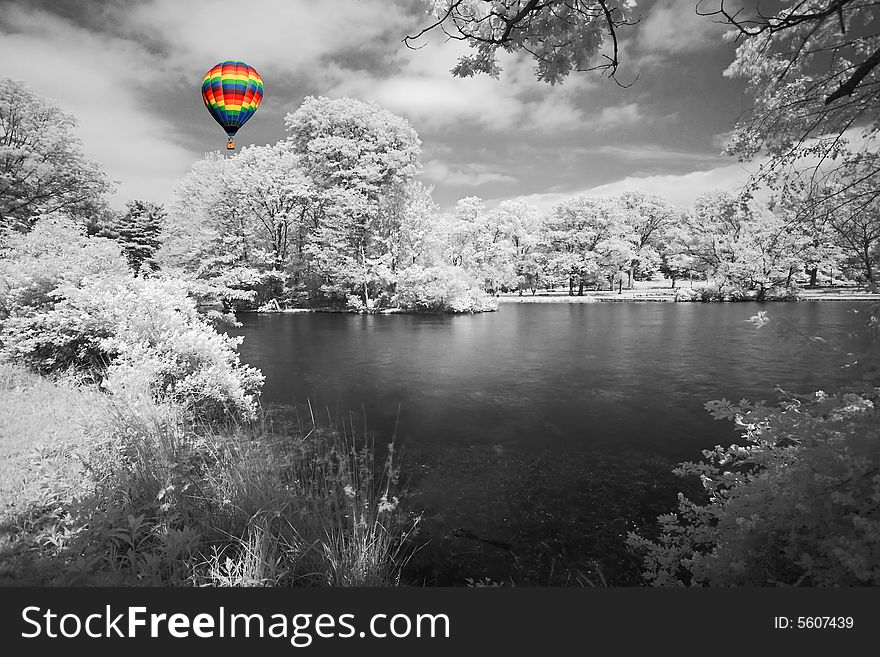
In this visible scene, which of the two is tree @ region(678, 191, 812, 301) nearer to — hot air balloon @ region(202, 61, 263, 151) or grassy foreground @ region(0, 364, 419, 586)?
hot air balloon @ region(202, 61, 263, 151)

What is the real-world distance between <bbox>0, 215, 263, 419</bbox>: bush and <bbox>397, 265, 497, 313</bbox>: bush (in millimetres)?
22952

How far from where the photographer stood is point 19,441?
530 cm

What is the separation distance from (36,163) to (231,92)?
1313cm

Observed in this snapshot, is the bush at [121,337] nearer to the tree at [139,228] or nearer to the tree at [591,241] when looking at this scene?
the tree at [139,228]

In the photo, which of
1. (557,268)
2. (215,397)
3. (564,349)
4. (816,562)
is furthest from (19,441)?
(557,268)

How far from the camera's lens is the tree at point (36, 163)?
20703 millimetres

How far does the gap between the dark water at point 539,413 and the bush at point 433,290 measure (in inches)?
449

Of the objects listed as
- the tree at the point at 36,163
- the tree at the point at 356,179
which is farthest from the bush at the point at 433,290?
the tree at the point at 36,163

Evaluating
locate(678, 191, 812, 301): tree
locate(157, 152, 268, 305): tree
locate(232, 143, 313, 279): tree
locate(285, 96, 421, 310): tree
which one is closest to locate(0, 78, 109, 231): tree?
locate(157, 152, 268, 305): tree

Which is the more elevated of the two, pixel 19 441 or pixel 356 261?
pixel 356 261

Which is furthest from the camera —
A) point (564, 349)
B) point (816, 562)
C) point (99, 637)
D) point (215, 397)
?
point (564, 349)

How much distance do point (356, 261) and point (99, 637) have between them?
32.0 metres

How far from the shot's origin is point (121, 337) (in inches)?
321

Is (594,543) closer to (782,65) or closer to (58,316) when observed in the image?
(782,65)
